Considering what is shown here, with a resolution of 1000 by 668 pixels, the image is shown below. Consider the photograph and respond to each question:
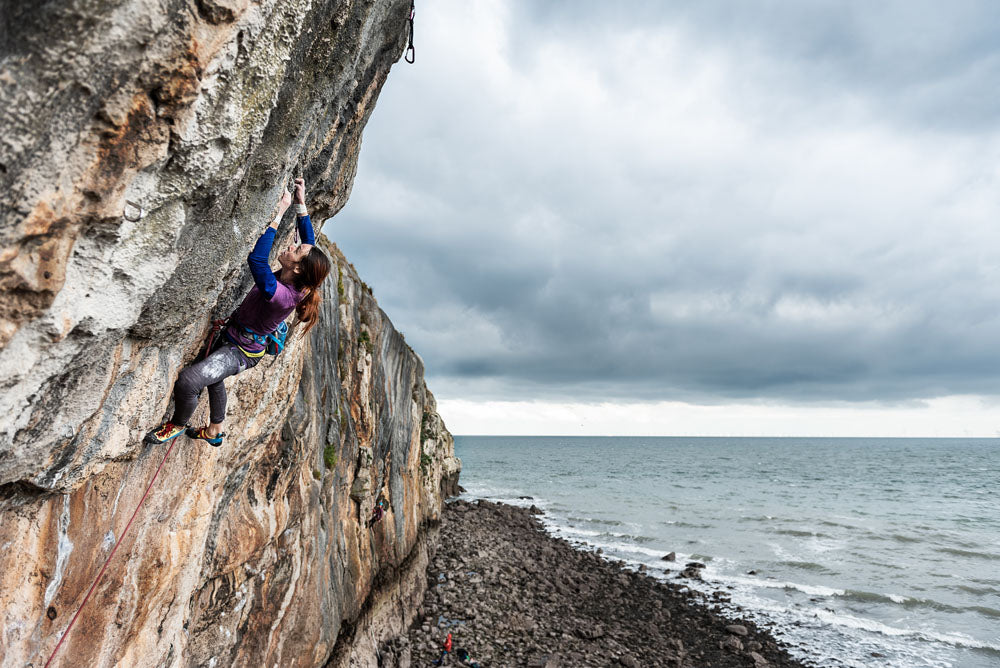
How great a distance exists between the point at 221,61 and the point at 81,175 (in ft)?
4.10

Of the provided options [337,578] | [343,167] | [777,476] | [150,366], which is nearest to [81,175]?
[150,366]

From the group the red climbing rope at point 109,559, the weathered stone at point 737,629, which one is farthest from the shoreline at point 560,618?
the red climbing rope at point 109,559

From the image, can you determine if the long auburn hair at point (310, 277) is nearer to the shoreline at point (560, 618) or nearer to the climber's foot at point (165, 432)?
the climber's foot at point (165, 432)

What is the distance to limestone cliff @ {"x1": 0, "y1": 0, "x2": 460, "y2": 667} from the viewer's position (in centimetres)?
321

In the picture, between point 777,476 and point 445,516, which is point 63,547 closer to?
point 445,516

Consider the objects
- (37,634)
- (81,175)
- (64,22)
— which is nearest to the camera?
(64,22)

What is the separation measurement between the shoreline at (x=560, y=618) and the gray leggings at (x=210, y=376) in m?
11.1

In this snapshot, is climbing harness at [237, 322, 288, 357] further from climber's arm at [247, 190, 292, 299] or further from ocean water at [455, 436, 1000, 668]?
A: ocean water at [455, 436, 1000, 668]

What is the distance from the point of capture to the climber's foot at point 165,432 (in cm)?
584

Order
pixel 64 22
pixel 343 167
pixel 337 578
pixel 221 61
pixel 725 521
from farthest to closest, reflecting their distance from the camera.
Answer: pixel 725 521, pixel 337 578, pixel 343 167, pixel 221 61, pixel 64 22

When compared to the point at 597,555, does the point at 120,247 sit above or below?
above

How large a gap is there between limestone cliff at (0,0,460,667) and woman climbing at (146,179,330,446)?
0.56 feet

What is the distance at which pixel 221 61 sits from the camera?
388 cm

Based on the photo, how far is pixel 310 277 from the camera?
580cm
